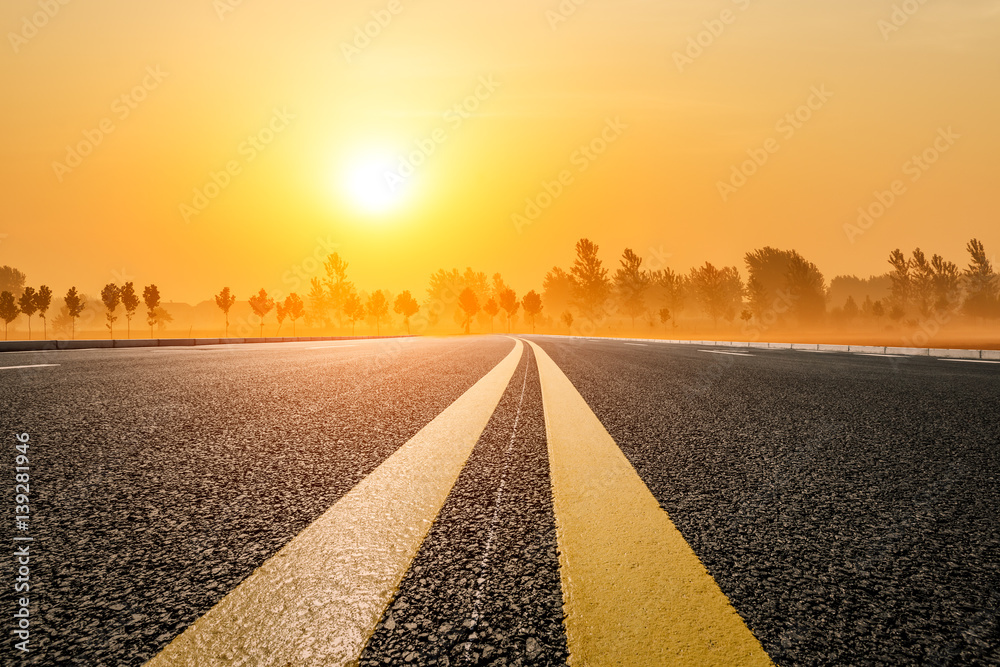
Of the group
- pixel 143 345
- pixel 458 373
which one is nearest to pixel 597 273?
pixel 143 345

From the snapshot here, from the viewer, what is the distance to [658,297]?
123 metres

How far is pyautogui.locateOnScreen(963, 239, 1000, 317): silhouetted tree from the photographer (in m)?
84.8

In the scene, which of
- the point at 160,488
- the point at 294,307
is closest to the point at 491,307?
the point at 294,307

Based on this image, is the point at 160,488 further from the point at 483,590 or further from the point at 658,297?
the point at 658,297

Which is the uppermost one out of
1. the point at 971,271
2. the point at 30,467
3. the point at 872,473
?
the point at 971,271

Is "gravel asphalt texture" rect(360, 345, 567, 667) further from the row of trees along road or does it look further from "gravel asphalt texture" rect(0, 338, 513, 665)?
the row of trees along road

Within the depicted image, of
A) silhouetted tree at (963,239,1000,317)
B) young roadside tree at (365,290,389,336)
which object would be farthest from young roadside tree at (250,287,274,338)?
silhouetted tree at (963,239,1000,317)

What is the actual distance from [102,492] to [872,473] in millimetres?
3385

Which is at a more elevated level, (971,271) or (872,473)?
(971,271)

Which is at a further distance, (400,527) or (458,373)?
(458,373)

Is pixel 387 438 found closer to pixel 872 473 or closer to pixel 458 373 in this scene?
pixel 872 473

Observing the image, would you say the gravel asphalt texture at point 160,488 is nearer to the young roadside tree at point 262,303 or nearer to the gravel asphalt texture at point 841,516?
the gravel asphalt texture at point 841,516

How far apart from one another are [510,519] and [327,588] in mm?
698

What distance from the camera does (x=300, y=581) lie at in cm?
131
